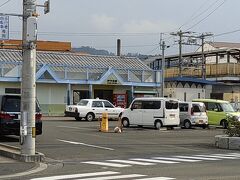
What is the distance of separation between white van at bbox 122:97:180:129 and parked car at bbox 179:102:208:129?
82.1 inches

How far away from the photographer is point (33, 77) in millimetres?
15023

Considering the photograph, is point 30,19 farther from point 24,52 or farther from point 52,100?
point 52,100

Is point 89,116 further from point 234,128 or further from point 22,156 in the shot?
point 22,156

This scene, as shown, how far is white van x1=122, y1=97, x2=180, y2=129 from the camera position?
30578 mm

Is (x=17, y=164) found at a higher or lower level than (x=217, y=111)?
lower

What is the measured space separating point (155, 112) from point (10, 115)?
12.3m

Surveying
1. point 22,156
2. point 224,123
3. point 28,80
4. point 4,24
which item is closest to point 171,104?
point 224,123

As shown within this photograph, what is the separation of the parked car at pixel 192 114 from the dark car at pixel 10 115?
1489cm

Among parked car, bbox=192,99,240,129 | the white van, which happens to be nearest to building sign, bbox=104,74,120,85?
parked car, bbox=192,99,240,129

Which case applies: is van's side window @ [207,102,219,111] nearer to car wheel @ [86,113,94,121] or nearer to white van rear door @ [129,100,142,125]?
white van rear door @ [129,100,142,125]

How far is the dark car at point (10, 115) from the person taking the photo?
2023 centimetres

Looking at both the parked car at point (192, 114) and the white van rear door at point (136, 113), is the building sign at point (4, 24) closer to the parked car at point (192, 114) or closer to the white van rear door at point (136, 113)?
the white van rear door at point (136, 113)

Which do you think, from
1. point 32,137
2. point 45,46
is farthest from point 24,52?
point 45,46

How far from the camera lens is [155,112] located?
101 ft
